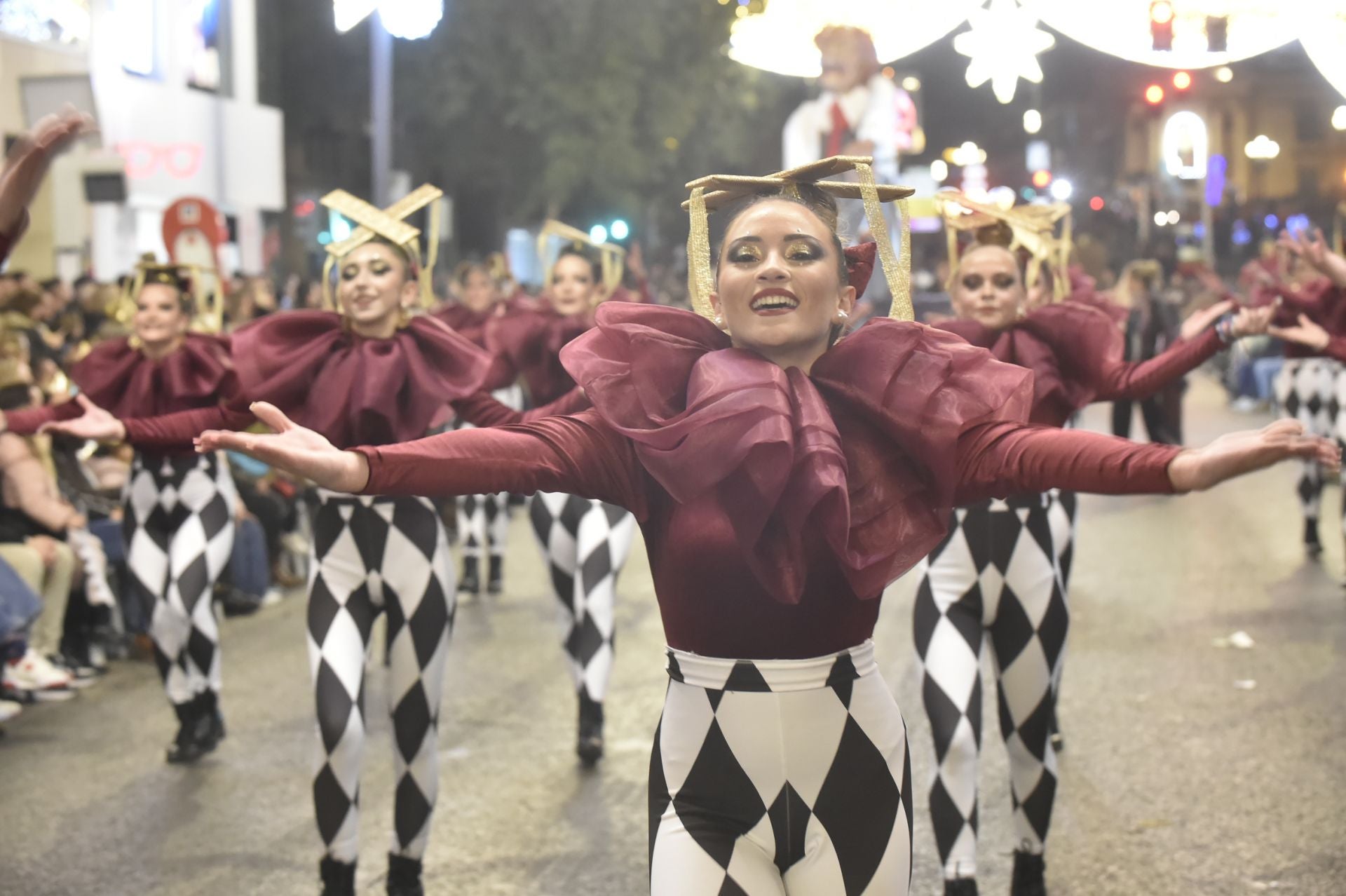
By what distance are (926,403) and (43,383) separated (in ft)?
27.2

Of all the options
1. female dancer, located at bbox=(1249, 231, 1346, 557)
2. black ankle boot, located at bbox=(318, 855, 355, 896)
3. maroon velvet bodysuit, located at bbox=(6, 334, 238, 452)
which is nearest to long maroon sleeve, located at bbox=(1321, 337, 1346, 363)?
female dancer, located at bbox=(1249, 231, 1346, 557)

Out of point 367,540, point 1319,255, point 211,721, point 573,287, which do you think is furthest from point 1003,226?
point 211,721

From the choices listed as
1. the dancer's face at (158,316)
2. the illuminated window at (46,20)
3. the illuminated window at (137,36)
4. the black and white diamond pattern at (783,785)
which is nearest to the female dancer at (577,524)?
the dancer's face at (158,316)

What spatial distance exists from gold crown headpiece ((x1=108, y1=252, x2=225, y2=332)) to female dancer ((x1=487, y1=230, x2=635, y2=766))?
1.50m

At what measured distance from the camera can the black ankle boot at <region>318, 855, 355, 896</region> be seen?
4.96 m

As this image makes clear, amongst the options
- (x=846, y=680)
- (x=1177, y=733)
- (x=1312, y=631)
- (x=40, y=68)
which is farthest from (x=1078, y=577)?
(x=40, y=68)

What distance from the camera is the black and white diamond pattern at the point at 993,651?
5027 mm

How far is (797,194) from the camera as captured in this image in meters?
3.36

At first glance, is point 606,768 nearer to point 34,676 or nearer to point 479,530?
point 34,676

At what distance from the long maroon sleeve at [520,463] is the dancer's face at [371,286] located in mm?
2298

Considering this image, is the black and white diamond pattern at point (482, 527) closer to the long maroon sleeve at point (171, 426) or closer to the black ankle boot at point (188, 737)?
the black ankle boot at point (188, 737)

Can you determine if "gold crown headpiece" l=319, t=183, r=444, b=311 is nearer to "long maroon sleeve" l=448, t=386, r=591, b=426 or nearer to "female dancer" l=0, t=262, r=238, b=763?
"long maroon sleeve" l=448, t=386, r=591, b=426

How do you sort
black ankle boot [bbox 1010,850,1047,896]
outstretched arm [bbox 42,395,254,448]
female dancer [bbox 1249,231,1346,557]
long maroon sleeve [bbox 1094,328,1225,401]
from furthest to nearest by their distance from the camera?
1. female dancer [bbox 1249,231,1346,557]
2. outstretched arm [bbox 42,395,254,448]
3. long maroon sleeve [bbox 1094,328,1225,401]
4. black ankle boot [bbox 1010,850,1047,896]

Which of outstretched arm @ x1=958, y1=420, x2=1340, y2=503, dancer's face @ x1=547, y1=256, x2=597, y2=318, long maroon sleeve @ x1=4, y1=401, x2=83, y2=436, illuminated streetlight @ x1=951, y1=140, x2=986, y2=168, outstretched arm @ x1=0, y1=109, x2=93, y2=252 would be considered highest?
illuminated streetlight @ x1=951, y1=140, x2=986, y2=168
